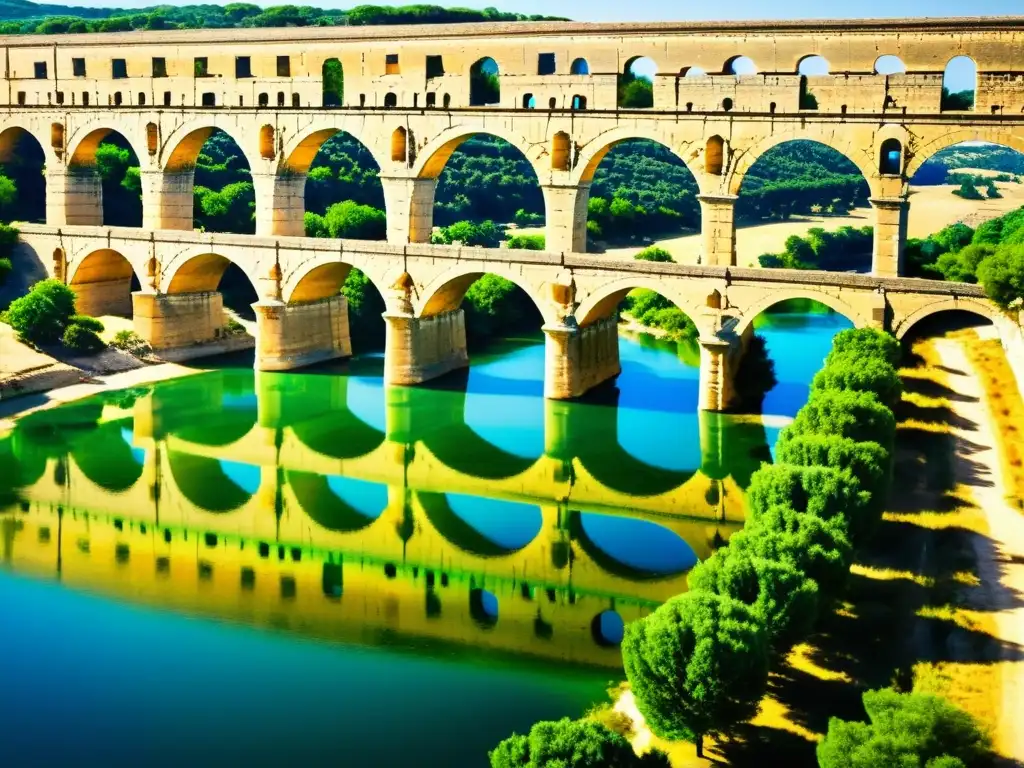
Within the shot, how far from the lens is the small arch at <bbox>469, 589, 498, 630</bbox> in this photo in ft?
73.8

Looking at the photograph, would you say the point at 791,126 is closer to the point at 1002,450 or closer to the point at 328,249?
the point at 1002,450

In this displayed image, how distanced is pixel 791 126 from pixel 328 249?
1506 centimetres

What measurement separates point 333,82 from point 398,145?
8324 mm

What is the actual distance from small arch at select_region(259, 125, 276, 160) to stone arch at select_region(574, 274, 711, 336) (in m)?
13.8

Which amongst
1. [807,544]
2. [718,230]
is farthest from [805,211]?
[807,544]

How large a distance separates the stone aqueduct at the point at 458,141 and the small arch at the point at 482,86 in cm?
30

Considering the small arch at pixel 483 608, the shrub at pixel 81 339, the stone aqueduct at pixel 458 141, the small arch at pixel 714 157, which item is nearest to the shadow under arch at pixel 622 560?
the small arch at pixel 483 608

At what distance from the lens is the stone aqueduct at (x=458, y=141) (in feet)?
117

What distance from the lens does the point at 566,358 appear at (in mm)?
38156

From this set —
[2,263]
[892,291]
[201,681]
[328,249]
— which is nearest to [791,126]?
[892,291]

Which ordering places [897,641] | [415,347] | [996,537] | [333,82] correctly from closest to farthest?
1. [897,641]
2. [996,537]
3. [415,347]
4. [333,82]

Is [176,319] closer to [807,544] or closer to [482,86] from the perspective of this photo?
[482,86]

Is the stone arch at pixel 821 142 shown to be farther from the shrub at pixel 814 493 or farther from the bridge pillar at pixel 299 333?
the bridge pillar at pixel 299 333

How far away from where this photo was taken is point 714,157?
3797 cm
